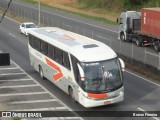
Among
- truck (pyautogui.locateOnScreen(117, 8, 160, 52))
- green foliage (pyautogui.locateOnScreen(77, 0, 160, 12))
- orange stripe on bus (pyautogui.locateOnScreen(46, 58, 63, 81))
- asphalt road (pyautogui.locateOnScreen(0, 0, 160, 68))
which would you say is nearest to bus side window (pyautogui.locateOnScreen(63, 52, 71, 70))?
orange stripe on bus (pyautogui.locateOnScreen(46, 58, 63, 81))

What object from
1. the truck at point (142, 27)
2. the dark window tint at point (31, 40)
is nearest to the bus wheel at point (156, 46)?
the truck at point (142, 27)

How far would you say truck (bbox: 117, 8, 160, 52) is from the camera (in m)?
35.5

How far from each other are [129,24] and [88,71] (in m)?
22.4

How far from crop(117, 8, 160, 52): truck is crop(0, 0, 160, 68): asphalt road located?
668 mm

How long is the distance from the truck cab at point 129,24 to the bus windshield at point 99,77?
69.5ft

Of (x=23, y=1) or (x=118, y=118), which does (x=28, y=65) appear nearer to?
(x=118, y=118)

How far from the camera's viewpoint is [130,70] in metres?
27.6

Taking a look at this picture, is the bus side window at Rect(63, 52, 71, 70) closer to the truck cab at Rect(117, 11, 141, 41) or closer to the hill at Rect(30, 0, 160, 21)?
the truck cab at Rect(117, 11, 141, 41)

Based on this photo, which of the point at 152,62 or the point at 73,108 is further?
the point at 152,62

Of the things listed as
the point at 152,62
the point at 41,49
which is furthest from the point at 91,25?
the point at 41,49

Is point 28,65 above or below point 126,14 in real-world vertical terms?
below

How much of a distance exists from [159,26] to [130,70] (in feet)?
28.9

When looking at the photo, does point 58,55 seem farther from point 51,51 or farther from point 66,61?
point 66,61

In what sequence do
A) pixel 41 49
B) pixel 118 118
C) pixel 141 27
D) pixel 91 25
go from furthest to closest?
pixel 91 25 → pixel 141 27 → pixel 41 49 → pixel 118 118
